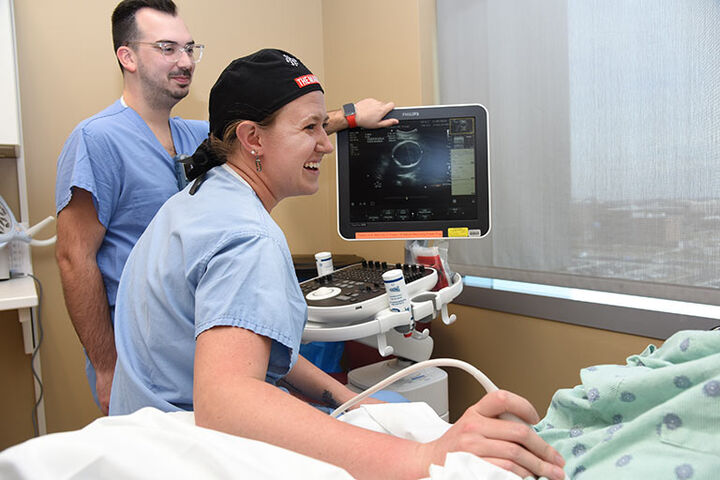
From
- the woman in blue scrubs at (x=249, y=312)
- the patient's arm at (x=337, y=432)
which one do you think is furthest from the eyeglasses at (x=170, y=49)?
the patient's arm at (x=337, y=432)

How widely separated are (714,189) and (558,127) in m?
0.52

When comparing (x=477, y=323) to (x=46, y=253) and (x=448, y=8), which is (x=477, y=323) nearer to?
(x=448, y=8)

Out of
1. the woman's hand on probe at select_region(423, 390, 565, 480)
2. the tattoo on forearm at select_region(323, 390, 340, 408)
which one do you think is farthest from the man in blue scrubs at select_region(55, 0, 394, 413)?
the woman's hand on probe at select_region(423, 390, 565, 480)

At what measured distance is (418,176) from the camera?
1727 millimetres

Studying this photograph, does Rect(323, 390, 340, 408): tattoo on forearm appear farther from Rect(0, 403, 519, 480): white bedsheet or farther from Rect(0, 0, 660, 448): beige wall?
Rect(0, 0, 660, 448): beige wall

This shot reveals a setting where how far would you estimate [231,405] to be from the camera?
0.65 meters

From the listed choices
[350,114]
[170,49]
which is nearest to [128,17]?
[170,49]

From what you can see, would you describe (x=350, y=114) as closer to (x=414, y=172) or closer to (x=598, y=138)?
(x=414, y=172)

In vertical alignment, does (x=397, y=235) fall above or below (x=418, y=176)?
below

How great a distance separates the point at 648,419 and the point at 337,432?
0.37 metres

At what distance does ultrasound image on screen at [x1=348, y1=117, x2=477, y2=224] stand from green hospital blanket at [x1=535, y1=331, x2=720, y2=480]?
101cm

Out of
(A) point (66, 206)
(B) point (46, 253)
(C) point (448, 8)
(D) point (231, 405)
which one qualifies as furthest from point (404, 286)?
(B) point (46, 253)

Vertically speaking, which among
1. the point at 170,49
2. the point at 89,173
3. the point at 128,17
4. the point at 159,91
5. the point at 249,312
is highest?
the point at 128,17

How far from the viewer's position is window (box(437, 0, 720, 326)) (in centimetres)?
144
